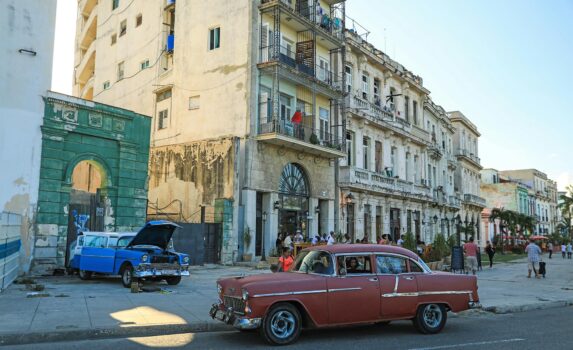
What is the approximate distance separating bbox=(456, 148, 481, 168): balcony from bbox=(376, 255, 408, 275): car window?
1903 inches

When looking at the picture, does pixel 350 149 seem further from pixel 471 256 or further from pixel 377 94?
pixel 471 256

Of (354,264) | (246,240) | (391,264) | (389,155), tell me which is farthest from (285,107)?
(354,264)

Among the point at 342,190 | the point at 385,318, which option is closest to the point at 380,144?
the point at 342,190

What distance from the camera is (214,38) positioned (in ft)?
94.2

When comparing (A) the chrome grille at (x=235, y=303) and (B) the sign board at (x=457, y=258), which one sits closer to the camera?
(A) the chrome grille at (x=235, y=303)

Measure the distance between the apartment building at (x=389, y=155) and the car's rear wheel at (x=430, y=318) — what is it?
73.3ft

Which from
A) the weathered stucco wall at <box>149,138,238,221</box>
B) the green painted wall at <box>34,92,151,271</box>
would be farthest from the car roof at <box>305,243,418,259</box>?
the weathered stucco wall at <box>149,138,238,221</box>

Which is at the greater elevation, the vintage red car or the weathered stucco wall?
the weathered stucco wall

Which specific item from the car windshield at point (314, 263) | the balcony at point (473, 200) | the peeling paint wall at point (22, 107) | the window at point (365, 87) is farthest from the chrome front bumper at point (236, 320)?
the balcony at point (473, 200)

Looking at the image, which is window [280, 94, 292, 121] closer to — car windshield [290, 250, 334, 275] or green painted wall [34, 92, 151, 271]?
green painted wall [34, 92, 151, 271]

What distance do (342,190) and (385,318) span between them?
23367 mm

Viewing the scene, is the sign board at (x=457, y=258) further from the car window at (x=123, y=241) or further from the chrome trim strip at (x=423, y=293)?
the car window at (x=123, y=241)

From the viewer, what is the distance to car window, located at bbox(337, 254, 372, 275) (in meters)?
8.93

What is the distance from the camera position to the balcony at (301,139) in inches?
1026
